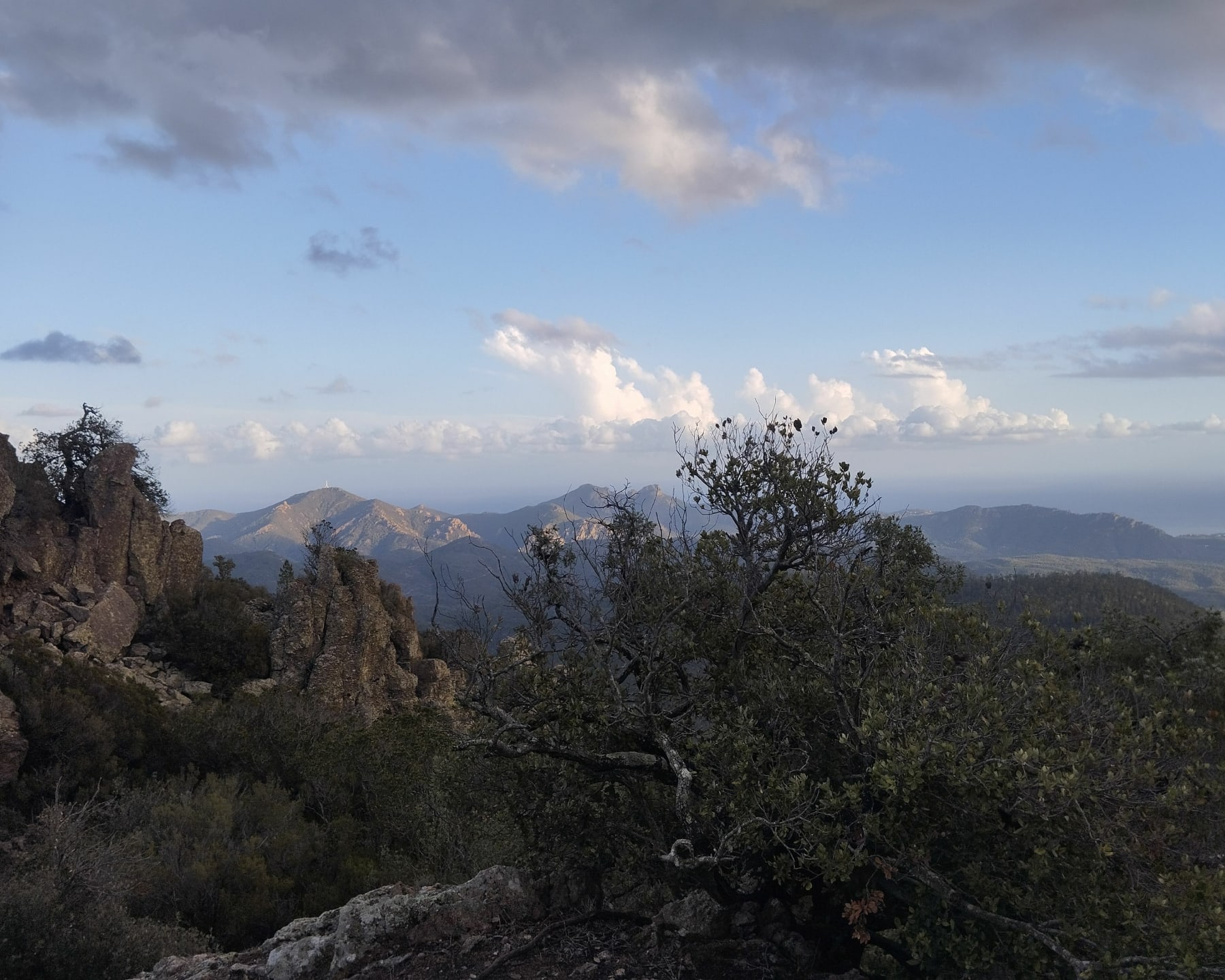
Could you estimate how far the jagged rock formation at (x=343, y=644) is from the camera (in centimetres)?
4075

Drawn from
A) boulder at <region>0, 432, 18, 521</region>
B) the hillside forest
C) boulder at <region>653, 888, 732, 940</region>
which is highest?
boulder at <region>0, 432, 18, 521</region>

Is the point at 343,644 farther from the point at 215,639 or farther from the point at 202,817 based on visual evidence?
the point at 202,817

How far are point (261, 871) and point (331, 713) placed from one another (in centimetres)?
1890

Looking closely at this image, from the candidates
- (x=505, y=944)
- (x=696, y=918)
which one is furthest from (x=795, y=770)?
(x=505, y=944)

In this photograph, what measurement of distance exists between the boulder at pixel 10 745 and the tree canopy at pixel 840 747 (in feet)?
74.9

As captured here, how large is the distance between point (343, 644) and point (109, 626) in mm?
11334

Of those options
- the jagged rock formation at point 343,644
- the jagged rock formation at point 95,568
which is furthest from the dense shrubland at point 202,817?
the jagged rock formation at point 343,644

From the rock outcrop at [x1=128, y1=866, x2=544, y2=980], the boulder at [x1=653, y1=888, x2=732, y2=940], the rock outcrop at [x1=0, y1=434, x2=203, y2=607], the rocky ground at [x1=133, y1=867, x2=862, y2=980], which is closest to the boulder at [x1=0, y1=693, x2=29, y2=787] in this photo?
the rock outcrop at [x1=0, y1=434, x2=203, y2=607]

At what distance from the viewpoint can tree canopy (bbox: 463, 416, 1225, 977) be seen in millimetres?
7387

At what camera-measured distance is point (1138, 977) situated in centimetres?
645

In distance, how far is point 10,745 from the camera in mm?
24828

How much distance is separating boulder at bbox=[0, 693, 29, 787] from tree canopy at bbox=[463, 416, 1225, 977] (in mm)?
22817

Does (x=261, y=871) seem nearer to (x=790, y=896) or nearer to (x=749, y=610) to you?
(x=790, y=896)

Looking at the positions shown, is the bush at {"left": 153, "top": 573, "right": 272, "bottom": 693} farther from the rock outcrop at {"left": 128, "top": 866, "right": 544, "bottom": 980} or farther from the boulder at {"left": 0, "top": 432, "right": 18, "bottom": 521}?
the rock outcrop at {"left": 128, "top": 866, "right": 544, "bottom": 980}
